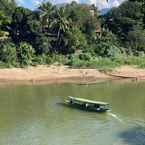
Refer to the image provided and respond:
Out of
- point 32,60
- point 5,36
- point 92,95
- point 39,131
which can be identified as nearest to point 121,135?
point 39,131

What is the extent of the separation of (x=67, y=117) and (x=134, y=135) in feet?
22.9

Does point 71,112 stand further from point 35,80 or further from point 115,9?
point 115,9

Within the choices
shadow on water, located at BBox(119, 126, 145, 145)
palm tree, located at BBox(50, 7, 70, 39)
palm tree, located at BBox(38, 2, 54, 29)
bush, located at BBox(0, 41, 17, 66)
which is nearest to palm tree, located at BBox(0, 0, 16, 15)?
palm tree, located at BBox(38, 2, 54, 29)

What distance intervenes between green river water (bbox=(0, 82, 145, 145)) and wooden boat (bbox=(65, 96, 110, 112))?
68 cm

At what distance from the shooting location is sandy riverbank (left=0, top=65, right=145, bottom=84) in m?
57.2

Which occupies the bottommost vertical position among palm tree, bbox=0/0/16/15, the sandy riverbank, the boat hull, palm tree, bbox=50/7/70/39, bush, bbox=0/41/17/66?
the boat hull

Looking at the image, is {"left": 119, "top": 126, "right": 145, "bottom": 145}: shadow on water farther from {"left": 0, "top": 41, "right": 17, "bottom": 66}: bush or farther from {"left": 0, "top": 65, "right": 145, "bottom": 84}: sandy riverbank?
{"left": 0, "top": 41, "right": 17, "bottom": 66}: bush

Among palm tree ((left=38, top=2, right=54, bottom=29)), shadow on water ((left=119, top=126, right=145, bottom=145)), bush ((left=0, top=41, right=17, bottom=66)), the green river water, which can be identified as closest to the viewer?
shadow on water ((left=119, top=126, right=145, bottom=145))

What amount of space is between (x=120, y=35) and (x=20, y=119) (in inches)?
1295

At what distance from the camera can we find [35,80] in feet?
187

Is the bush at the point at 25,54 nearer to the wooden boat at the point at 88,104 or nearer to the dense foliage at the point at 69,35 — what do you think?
the dense foliage at the point at 69,35

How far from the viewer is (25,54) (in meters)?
61.6

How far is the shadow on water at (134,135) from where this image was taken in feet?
115

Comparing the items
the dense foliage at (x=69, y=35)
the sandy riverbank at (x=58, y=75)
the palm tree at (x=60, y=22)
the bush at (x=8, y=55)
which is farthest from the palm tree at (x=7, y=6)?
the sandy riverbank at (x=58, y=75)
